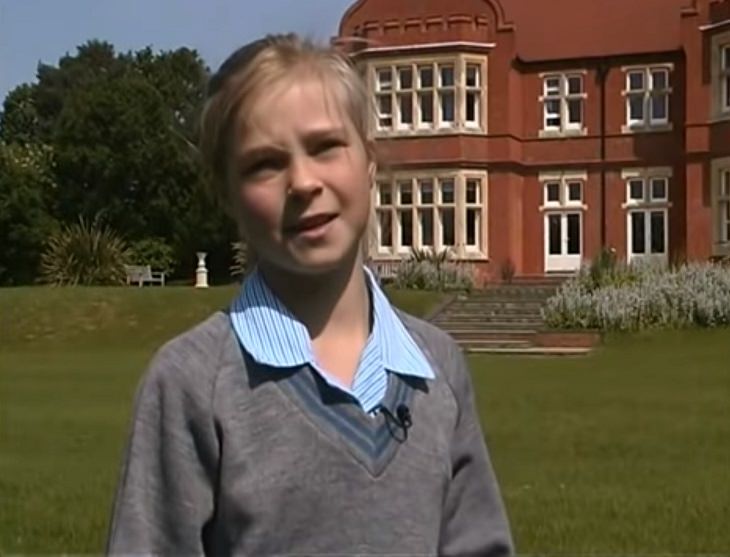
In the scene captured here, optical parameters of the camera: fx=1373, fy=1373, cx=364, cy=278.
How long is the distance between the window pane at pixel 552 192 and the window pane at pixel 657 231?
116 inches

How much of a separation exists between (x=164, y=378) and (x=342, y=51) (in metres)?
0.60

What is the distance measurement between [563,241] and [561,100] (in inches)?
167

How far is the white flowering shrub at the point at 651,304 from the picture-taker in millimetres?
27031

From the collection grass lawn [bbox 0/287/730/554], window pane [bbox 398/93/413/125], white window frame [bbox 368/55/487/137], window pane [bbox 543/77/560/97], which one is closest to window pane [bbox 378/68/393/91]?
white window frame [bbox 368/55/487/137]

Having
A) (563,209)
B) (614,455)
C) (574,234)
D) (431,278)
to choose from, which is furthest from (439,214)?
(614,455)

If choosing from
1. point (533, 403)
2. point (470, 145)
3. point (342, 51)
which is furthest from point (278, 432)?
point (470, 145)

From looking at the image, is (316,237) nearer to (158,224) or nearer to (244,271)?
(244,271)

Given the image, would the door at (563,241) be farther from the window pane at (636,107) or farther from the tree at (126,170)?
the tree at (126,170)

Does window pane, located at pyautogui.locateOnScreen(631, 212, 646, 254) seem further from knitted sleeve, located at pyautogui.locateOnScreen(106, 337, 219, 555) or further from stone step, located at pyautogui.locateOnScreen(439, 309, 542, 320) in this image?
knitted sleeve, located at pyautogui.locateOnScreen(106, 337, 219, 555)

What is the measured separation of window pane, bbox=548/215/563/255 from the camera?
41.2m

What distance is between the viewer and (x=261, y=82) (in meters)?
2.05

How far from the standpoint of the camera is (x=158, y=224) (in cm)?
5497

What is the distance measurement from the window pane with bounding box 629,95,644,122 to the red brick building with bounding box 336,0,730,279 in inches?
1.5

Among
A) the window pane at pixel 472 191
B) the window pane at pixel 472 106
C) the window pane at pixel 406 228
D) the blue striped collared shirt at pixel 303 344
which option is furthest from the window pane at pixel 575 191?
the blue striped collared shirt at pixel 303 344
